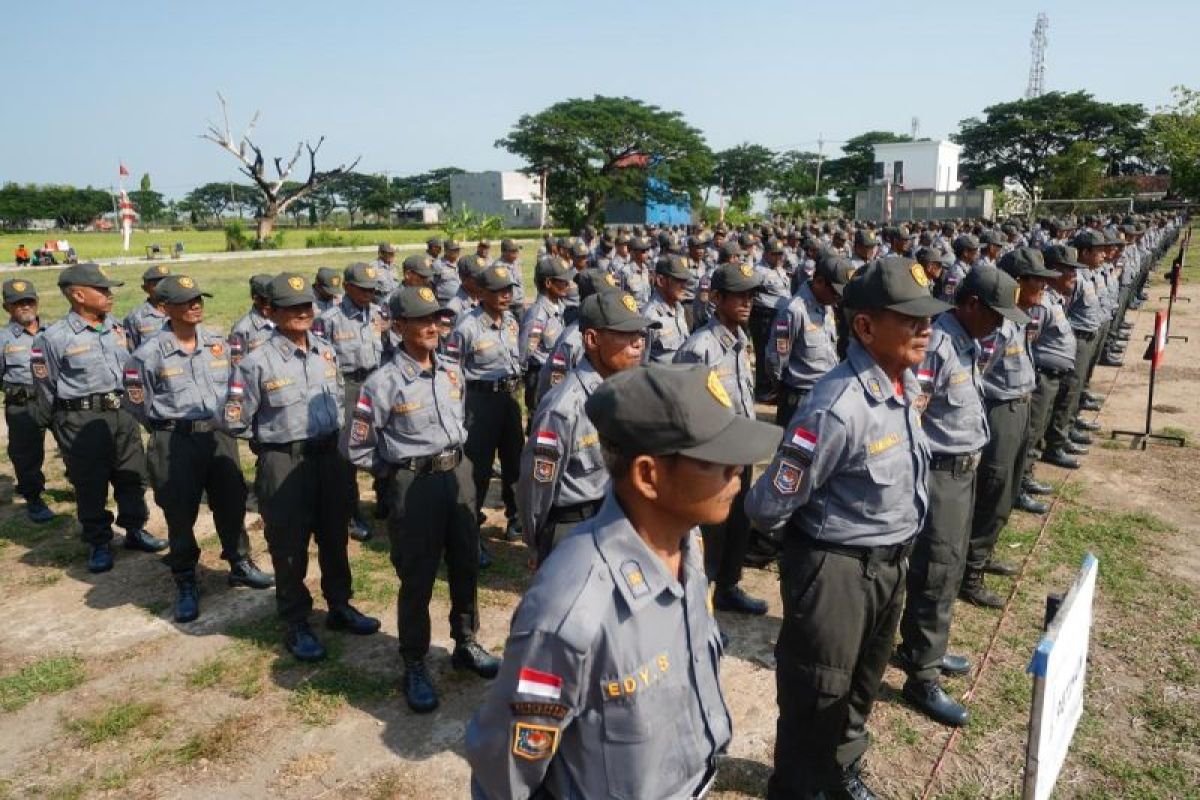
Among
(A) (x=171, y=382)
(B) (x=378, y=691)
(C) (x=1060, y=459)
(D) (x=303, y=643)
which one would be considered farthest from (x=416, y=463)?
(C) (x=1060, y=459)

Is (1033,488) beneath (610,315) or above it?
beneath

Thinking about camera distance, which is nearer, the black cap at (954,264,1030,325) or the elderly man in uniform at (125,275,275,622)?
the black cap at (954,264,1030,325)

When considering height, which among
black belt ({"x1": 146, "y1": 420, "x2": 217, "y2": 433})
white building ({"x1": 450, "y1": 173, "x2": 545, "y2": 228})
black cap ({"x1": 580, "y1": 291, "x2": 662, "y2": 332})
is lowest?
black belt ({"x1": 146, "y1": 420, "x2": 217, "y2": 433})

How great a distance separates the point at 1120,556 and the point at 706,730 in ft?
17.3

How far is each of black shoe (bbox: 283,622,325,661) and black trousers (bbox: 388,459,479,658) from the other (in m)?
0.80

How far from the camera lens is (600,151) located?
178ft

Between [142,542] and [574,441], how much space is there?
4526mm

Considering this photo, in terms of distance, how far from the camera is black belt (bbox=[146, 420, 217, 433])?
520 centimetres

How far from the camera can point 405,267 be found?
8.96m

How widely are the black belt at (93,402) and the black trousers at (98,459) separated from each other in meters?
0.03

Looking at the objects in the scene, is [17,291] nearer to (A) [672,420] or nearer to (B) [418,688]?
(B) [418,688]

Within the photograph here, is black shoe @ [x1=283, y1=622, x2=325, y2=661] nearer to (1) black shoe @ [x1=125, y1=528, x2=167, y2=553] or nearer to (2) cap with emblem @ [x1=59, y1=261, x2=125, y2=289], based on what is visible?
(1) black shoe @ [x1=125, y1=528, x2=167, y2=553]

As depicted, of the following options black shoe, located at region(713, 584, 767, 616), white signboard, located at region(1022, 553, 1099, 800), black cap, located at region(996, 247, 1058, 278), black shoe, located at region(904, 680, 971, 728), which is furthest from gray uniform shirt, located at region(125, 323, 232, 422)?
black cap, located at region(996, 247, 1058, 278)

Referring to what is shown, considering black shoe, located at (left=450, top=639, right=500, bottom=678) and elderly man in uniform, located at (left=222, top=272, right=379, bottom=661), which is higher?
elderly man in uniform, located at (left=222, top=272, right=379, bottom=661)
